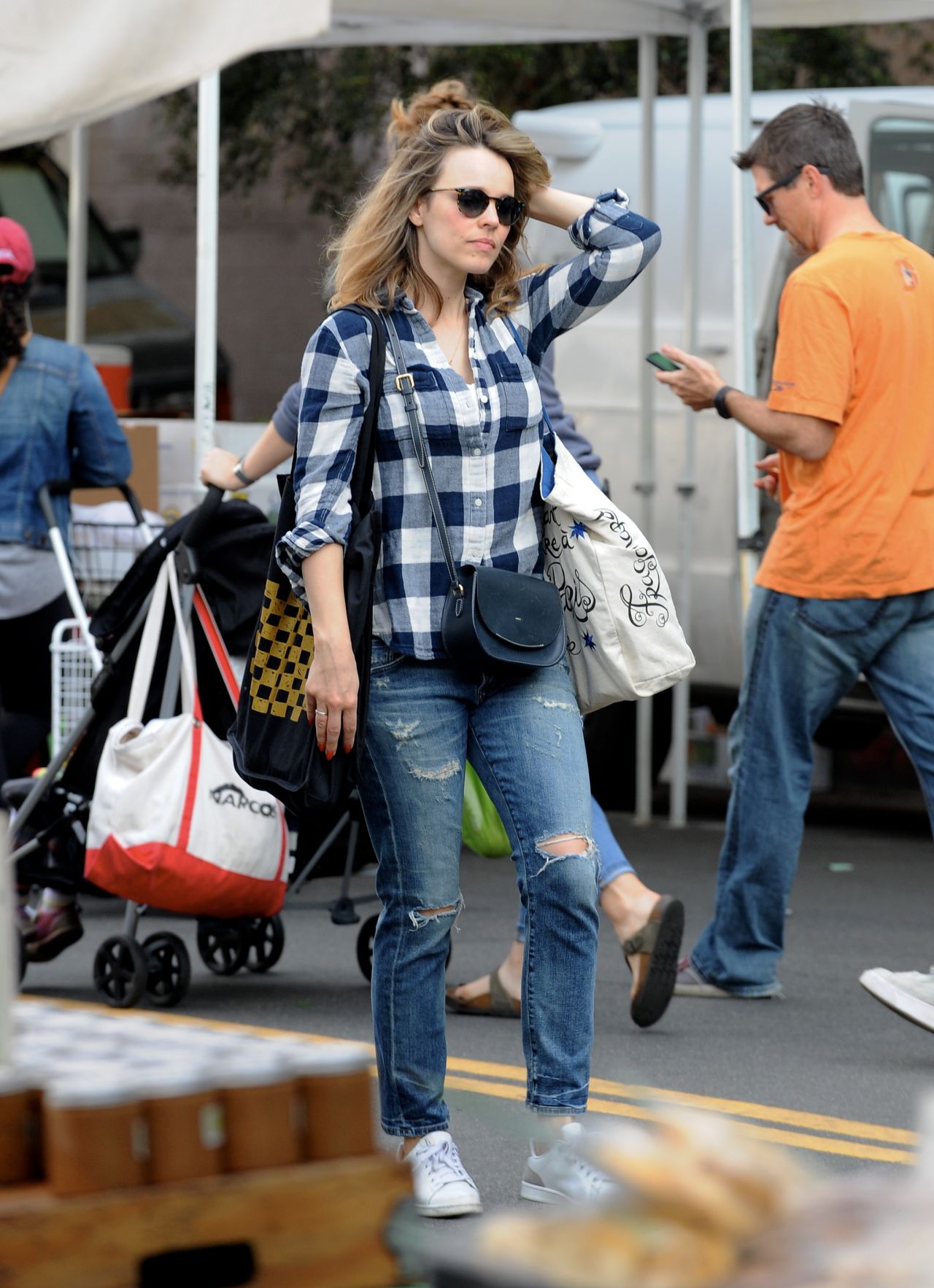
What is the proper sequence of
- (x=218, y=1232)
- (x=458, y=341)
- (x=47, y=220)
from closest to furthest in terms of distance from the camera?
1. (x=218, y=1232)
2. (x=458, y=341)
3. (x=47, y=220)

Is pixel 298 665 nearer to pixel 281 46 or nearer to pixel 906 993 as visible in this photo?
pixel 281 46

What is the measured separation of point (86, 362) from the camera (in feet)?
21.3

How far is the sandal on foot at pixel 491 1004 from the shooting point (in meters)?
5.54

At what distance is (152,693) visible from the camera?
578cm

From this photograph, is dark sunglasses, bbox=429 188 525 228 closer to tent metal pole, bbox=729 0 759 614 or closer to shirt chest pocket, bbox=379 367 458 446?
shirt chest pocket, bbox=379 367 458 446

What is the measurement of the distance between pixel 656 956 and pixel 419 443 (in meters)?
1.95


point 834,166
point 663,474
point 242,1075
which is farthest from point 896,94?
point 242,1075

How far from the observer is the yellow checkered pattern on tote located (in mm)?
3787

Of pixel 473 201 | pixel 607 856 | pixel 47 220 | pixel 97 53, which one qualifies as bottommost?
pixel 607 856

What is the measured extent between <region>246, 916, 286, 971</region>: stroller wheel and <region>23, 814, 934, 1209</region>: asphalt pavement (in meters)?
0.06

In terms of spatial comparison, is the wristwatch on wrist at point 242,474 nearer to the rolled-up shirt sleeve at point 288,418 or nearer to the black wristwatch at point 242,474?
the black wristwatch at point 242,474


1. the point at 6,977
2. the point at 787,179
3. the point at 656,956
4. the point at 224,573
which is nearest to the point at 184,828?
the point at 224,573

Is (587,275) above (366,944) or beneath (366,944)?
above

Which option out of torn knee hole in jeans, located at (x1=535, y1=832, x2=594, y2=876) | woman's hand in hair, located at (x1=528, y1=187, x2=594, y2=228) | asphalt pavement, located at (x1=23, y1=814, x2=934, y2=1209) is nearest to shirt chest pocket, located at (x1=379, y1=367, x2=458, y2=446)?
woman's hand in hair, located at (x1=528, y1=187, x2=594, y2=228)
